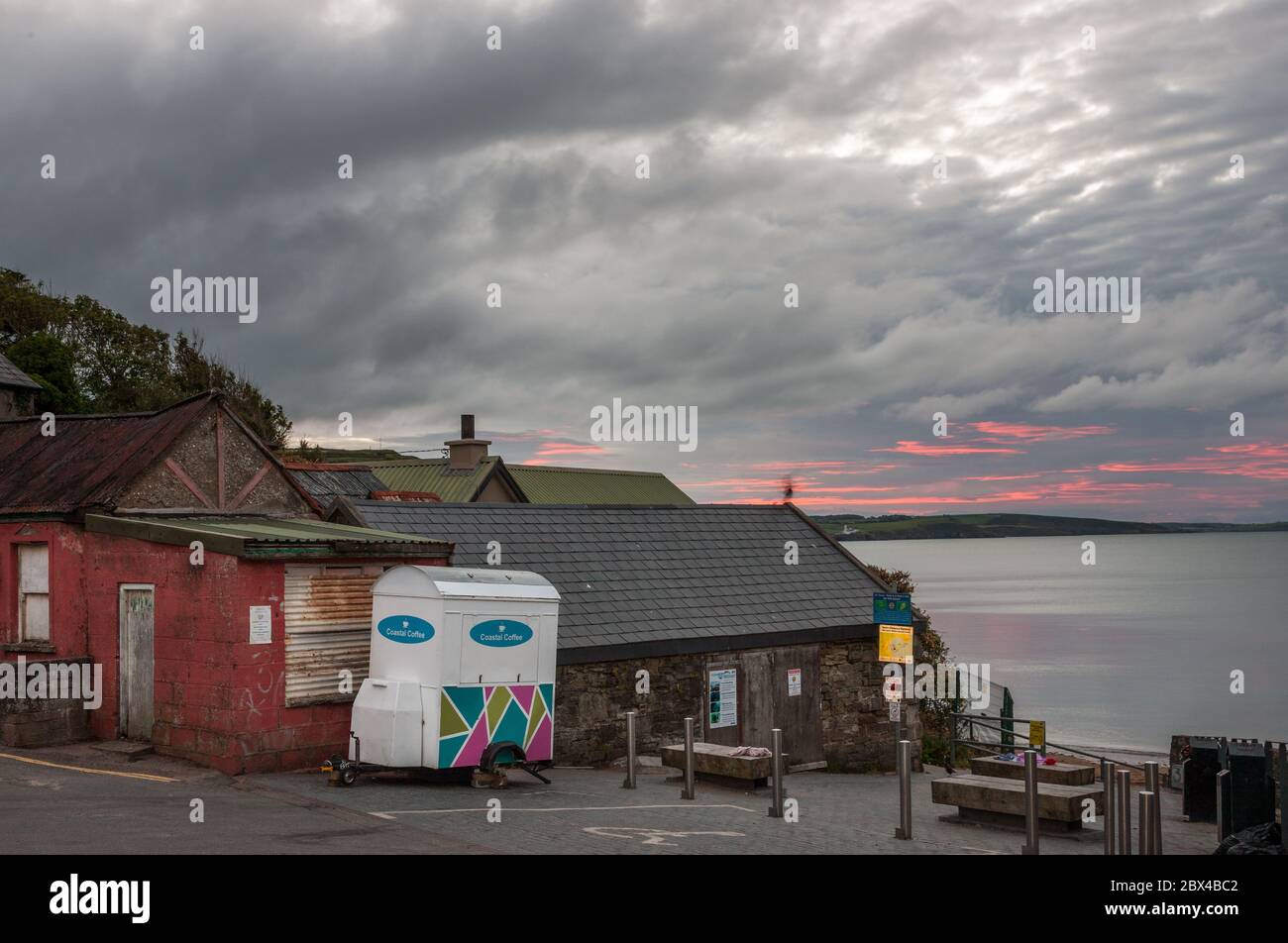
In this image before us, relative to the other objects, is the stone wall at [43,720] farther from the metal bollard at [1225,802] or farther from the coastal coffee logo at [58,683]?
the metal bollard at [1225,802]

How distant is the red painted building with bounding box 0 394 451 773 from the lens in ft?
52.0

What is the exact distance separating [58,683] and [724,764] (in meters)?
9.61

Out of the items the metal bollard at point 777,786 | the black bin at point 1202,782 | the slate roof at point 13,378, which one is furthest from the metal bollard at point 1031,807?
the slate roof at point 13,378

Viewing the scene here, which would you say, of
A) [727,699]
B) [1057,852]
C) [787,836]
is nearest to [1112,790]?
[1057,852]

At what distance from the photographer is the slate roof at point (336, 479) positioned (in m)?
40.9

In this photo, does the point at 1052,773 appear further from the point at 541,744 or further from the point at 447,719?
the point at 447,719

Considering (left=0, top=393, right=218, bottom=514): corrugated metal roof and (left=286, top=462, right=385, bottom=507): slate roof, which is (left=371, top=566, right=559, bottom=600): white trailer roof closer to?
(left=0, top=393, right=218, bottom=514): corrugated metal roof

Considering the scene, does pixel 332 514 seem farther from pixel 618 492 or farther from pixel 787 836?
pixel 618 492

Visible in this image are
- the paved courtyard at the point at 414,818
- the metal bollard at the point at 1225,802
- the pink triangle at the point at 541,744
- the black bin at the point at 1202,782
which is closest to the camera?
the paved courtyard at the point at 414,818

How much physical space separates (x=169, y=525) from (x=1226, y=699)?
66.2m

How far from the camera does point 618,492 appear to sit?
69188mm

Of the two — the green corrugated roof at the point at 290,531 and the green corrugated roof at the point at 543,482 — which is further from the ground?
the green corrugated roof at the point at 543,482

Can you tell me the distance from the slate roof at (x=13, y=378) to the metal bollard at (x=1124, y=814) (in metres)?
44.8

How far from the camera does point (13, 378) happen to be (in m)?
47.4
